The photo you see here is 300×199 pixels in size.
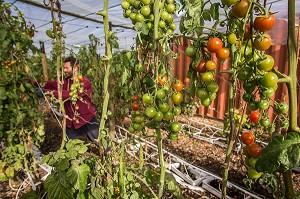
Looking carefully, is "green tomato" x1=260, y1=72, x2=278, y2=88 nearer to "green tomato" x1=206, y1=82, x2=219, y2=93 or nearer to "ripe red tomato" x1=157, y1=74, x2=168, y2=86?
"green tomato" x1=206, y1=82, x2=219, y2=93

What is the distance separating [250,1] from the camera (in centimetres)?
53

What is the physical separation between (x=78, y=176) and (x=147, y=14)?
27.1 inches

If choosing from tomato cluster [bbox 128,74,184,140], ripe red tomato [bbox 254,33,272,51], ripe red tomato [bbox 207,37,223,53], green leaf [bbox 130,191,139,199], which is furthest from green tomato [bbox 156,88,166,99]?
green leaf [bbox 130,191,139,199]

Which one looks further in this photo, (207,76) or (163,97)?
(163,97)

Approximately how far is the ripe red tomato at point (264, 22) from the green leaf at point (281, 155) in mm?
290

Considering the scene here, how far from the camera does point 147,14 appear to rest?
2.64 ft

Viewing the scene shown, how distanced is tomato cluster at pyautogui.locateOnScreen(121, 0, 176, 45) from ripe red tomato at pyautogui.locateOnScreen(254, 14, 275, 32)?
0.30 meters

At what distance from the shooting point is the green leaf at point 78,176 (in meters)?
0.91

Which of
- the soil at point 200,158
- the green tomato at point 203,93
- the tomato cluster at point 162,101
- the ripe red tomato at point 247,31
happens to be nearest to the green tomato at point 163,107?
the tomato cluster at point 162,101

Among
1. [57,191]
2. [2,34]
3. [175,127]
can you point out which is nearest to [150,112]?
[175,127]

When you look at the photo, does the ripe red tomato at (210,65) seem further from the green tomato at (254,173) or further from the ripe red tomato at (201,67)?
the green tomato at (254,173)

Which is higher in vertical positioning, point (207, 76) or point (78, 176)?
point (207, 76)

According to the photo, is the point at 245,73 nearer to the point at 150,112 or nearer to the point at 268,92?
the point at 268,92

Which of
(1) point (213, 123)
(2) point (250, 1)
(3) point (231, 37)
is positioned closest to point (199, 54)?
(3) point (231, 37)
